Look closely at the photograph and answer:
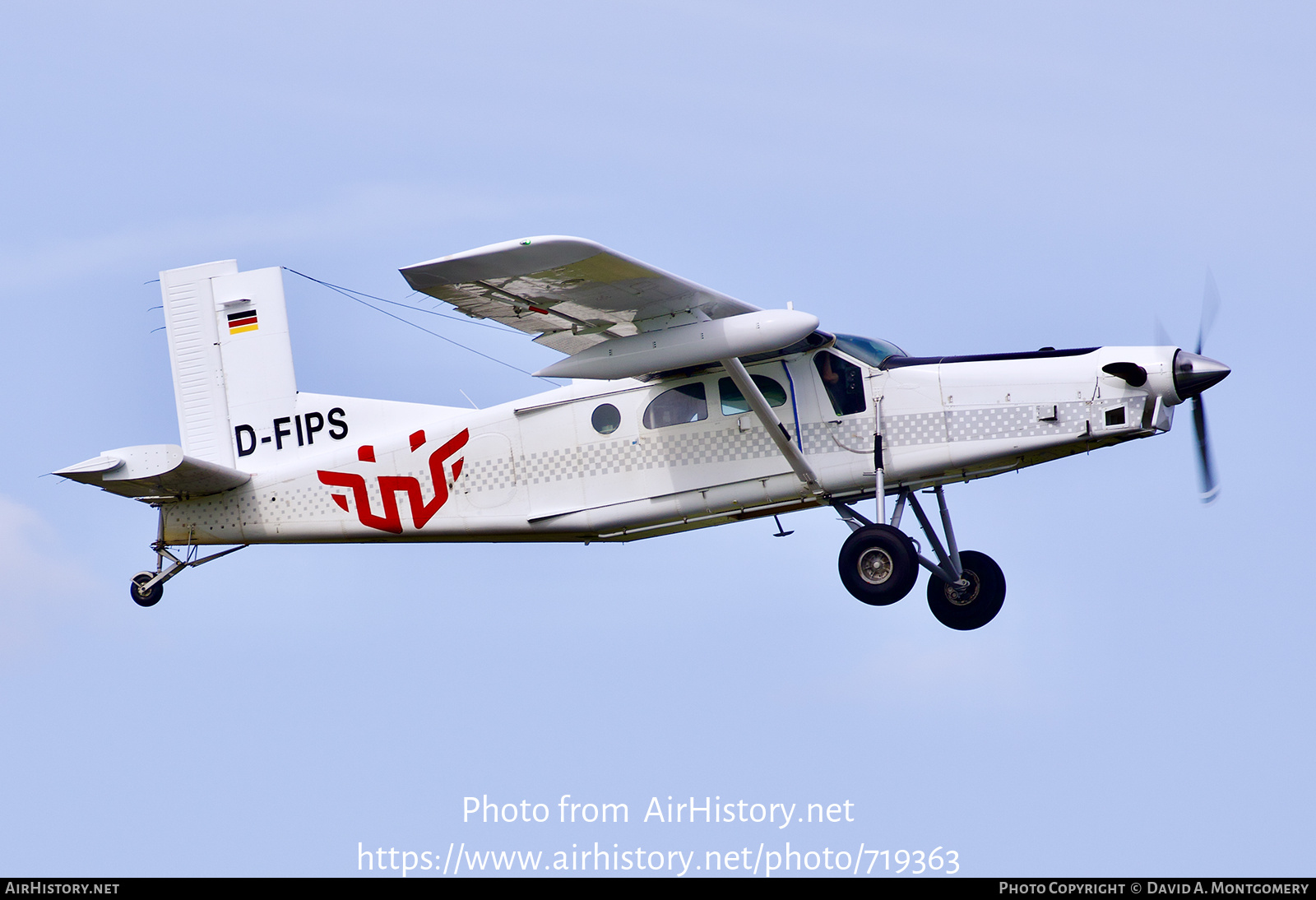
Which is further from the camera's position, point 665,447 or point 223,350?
point 223,350

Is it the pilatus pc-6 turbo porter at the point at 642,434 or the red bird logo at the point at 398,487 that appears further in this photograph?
the red bird logo at the point at 398,487

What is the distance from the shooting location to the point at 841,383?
50.7 feet

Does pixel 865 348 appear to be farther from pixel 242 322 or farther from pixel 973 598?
pixel 242 322

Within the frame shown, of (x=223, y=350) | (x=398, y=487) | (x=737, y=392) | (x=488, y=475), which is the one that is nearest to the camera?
(x=737, y=392)

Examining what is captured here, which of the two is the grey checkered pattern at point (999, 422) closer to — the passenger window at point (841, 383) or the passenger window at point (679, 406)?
the passenger window at point (841, 383)

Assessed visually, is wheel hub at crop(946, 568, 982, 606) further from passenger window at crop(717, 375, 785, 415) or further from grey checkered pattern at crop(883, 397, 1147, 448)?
passenger window at crop(717, 375, 785, 415)

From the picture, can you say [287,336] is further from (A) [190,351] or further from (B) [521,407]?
(B) [521,407]

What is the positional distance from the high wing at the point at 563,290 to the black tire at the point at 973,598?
3548 mm

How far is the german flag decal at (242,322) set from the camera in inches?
715

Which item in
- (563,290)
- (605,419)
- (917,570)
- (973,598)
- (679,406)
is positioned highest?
(563,290)

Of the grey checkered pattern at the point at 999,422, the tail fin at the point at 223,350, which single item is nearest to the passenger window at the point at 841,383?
the grey checkered pattern at the point at 999,422

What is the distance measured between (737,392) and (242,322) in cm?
605

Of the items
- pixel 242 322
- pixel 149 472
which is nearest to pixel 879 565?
pixel 149 472

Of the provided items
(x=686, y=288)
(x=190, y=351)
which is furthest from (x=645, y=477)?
(x=190, y=351)
